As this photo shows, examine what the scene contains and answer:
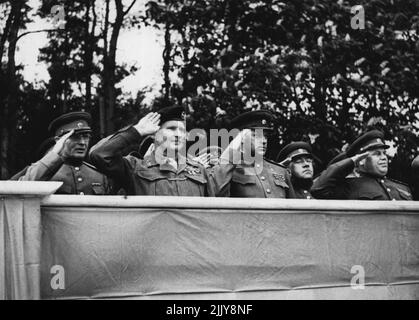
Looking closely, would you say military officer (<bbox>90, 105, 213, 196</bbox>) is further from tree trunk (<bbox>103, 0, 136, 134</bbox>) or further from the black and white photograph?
tree trunk (<bbox>103, 0, 136, 134</bbox>)

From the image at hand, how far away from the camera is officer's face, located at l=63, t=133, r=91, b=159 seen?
538cm

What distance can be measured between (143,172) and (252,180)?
926 mm

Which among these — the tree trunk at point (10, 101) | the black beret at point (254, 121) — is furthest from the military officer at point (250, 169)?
the tree trunk at point (10, 101)

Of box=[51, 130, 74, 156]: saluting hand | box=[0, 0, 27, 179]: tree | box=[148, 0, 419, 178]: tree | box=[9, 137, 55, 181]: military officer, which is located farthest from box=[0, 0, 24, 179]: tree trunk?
box=[51, 130, 74, 156]: saluting hand

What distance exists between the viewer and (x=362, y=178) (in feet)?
18.9

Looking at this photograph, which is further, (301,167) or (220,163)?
(301,167)

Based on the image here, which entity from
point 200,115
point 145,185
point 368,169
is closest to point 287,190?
point 368,169

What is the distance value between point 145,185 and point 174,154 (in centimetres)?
33

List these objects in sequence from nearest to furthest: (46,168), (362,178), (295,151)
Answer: (46,168), (362,178), (295,151)

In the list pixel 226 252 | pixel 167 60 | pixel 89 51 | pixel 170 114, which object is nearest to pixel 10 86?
pixel 89 51

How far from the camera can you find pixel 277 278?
A: 4078mm

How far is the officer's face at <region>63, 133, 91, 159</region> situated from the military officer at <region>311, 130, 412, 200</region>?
1.82 m

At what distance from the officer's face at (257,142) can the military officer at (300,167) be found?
872 millimetres

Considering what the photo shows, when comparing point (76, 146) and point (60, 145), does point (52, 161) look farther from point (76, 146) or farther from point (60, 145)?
point (76, 146)
